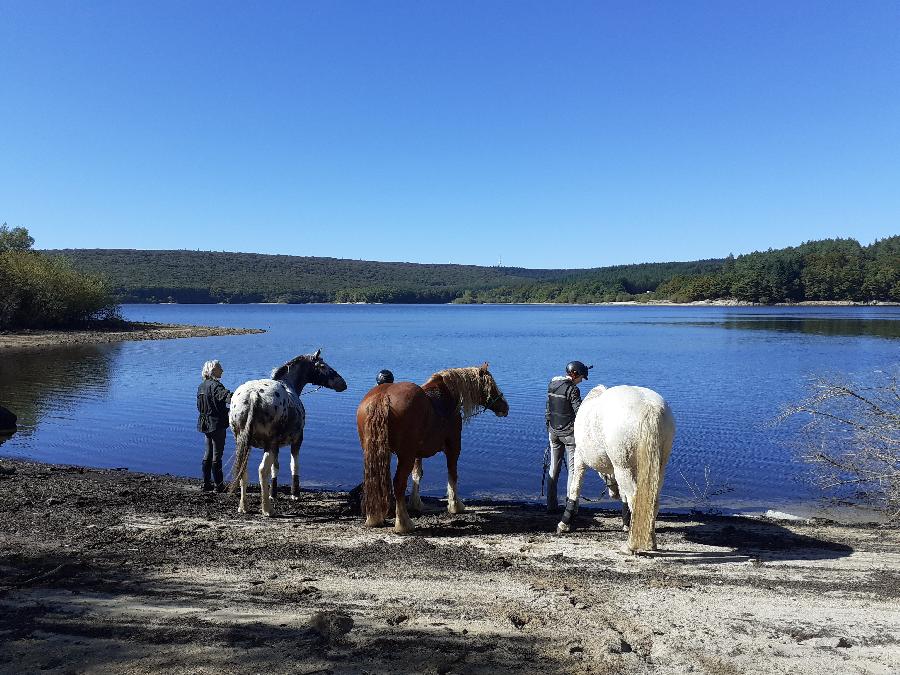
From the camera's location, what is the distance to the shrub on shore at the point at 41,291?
4447 centimetres

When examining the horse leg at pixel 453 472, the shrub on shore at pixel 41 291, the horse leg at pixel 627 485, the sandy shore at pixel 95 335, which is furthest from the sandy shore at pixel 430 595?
the shrub on shore at pixel 41 291

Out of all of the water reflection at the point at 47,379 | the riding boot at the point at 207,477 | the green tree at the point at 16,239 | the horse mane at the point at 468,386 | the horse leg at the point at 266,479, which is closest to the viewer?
the horse leg at the point at 266,479

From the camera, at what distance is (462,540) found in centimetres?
724

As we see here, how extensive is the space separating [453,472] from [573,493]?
1.59 m

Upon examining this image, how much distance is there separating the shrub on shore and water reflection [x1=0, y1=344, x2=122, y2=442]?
965cm

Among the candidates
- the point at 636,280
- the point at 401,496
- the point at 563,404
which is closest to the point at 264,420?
the point at 401,496

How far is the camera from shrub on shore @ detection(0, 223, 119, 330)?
146ft

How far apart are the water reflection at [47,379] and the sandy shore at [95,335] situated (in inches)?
115

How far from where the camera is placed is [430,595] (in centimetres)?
540

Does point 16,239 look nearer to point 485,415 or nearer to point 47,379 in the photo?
point 47,379

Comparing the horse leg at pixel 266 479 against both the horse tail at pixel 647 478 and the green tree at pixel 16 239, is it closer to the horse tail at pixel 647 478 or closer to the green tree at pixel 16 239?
the horse tail at pixel 647 478

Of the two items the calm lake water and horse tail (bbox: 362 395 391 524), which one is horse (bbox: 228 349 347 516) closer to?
horse tail (bbox: 362 395 391 524)

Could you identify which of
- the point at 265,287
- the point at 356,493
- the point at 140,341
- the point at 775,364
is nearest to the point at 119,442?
the point at 356,493

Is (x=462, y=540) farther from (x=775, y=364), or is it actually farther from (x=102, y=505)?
(x=775, y=364)
